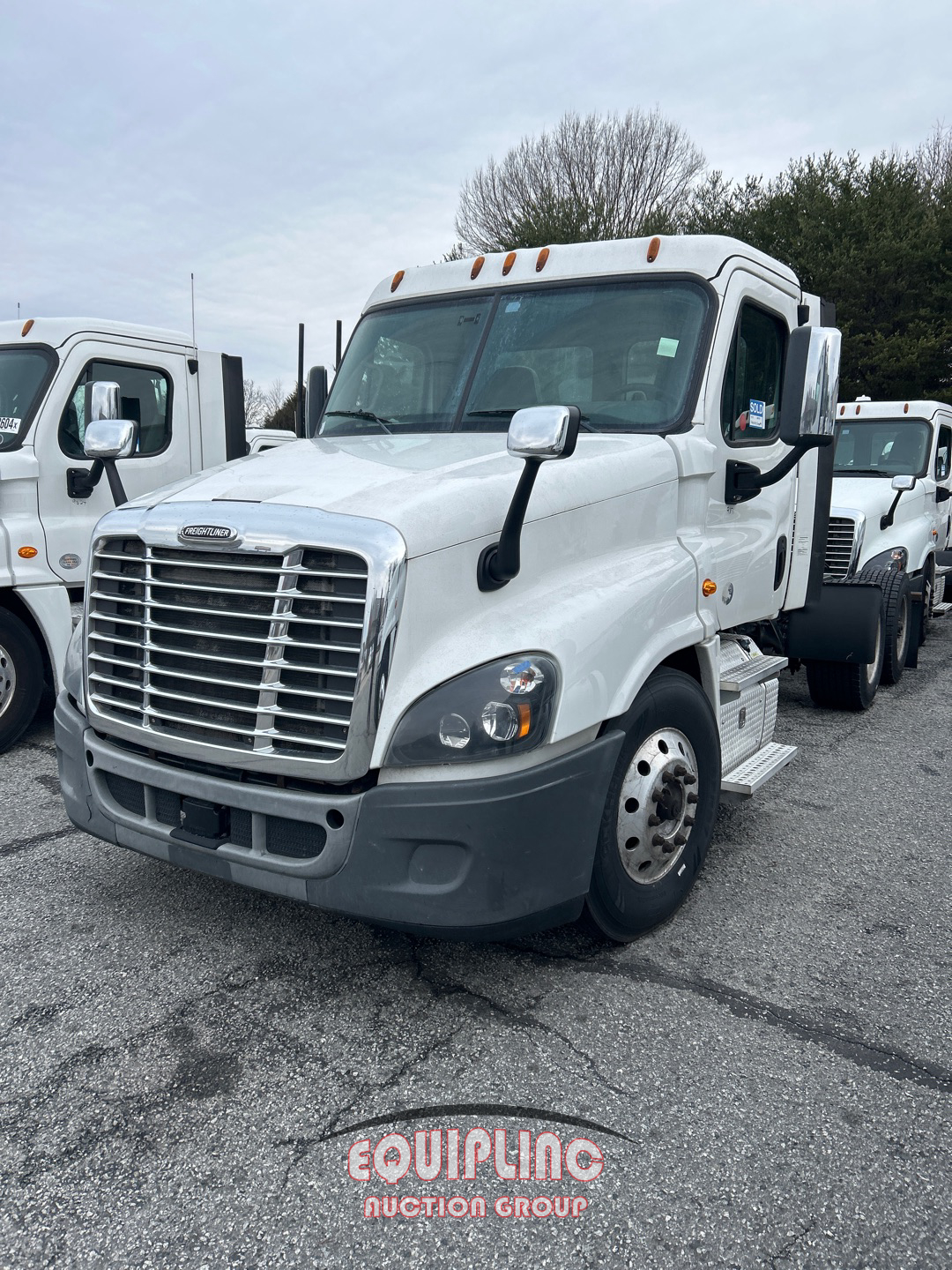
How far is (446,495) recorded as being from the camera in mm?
2855

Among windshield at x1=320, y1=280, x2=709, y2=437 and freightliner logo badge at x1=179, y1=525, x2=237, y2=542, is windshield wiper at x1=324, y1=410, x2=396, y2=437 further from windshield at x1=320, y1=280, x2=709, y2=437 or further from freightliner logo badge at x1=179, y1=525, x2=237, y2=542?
freightliner logo badge at x1=179, y1=525, x2=237, y2=542

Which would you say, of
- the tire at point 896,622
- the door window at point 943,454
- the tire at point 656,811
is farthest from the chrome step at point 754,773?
the door window at point 943,454

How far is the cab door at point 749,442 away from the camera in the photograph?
386 centimetres

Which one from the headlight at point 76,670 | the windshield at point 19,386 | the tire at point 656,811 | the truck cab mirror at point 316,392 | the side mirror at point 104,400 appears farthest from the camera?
the windshield at point 19,386

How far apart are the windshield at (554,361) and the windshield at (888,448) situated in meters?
6.09

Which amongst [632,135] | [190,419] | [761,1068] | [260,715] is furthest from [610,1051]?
[632,135]

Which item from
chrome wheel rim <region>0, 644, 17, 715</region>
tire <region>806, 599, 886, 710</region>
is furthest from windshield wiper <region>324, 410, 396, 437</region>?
tire <region>806, 599, 886, 710</region>

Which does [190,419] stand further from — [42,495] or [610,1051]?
[610,1051]

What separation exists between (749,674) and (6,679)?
4104mm

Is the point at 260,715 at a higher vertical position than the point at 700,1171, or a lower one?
higher

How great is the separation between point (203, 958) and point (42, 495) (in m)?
3.59

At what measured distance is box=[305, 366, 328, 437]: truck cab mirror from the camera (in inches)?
184

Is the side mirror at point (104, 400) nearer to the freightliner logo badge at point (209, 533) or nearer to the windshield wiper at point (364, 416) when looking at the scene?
the windshield wiper at point (364, 416)

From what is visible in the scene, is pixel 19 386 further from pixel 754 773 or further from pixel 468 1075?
pixel 468 1075
